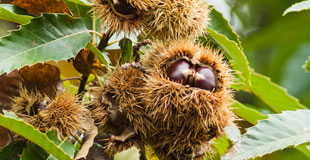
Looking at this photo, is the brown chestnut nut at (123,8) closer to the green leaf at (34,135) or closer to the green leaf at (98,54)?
the green leaf at (98,54)

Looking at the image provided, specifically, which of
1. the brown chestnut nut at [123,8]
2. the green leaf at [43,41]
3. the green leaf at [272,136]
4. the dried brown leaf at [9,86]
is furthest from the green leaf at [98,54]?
the green leaf at [272,136]

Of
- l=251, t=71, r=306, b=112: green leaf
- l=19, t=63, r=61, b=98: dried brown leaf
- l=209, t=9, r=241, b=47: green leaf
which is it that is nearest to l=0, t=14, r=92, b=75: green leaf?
l=19, t=63, r=61, b=98: dried brown leaf

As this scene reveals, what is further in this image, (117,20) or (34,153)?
(117,20)

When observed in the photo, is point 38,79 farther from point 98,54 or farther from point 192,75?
point 192,75

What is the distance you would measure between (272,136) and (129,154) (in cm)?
40

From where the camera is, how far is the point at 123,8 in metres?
1.30

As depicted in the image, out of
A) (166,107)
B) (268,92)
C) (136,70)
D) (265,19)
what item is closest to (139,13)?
(136,70)

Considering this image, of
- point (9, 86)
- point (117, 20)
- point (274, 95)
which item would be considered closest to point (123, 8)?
point (117, 20)

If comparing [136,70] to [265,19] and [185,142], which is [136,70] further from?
[265,19]

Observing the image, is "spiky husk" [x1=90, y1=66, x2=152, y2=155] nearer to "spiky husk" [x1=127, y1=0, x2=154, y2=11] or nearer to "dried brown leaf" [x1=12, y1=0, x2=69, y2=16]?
"spiky husk" [x1=127, y1=0, x2=154, y2=11]

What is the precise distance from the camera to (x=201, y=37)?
154 centimetres

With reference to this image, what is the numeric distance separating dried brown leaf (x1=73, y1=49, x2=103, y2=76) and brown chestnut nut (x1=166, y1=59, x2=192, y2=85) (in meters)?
0.33

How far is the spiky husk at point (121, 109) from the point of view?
1.22m

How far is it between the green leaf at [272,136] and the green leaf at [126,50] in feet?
1.58
